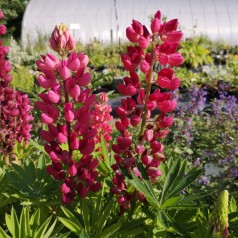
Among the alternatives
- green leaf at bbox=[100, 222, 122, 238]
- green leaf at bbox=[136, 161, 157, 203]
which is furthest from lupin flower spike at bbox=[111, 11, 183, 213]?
green leaf at bbox=[100, 222, 122, 238]

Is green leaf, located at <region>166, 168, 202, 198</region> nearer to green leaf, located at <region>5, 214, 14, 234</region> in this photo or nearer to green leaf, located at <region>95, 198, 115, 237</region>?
green leaf, located at <region>95, 198, 115, 237</region>

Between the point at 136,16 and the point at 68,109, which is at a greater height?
the point at 68,109

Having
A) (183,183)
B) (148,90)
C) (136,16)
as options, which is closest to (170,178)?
(183,183)

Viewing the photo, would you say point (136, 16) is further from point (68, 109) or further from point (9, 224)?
point (9, 224)

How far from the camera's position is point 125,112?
52.5 inches

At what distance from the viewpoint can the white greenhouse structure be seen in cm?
1850

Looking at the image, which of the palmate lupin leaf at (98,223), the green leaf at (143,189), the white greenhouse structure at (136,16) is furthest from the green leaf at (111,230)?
the white greenhouse structure at (136,16)

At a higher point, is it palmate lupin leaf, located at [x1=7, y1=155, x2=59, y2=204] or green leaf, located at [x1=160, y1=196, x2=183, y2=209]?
green leaf, located at [x1=160, y1=196, x2=183, y2=209]

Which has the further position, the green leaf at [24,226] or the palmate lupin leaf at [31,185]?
the palmate lupin leaf at [31,185]

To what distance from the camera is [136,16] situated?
19.2 m

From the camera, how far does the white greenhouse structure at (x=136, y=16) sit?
1850 cm

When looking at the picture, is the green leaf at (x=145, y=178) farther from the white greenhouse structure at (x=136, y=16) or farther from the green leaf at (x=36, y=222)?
the white greenhouse structure at (x=136, y=16)

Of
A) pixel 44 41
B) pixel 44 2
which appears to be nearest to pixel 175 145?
pixel 44 41

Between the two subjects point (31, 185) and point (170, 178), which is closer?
point (170, 178)
